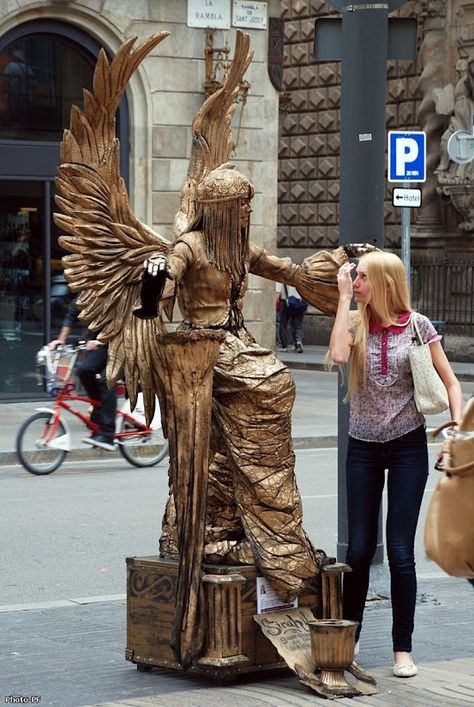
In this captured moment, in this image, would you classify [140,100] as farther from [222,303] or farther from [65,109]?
[222,303]

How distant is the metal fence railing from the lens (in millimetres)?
26234

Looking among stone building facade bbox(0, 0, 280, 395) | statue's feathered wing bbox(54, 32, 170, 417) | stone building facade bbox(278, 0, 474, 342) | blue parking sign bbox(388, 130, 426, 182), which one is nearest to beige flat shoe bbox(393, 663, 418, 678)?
statue's feathered wing bbox(54, 32, 170, 417)

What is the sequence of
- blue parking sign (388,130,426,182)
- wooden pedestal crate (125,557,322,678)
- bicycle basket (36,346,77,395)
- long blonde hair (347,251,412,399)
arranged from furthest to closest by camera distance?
blue parking sign (388,130,426,182) → bicycle basket (36,346,77,395) → long blonde hair (347,251,412,399) → wooden pedestal crate (125,557,322,678)

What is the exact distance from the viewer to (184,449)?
5984 millimetres

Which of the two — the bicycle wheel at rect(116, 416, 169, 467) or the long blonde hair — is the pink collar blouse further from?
the bicycle wheel at rect(116, 416, 169, 467)

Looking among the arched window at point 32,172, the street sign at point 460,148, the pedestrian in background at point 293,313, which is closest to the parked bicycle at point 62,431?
the arched window at point 32,172

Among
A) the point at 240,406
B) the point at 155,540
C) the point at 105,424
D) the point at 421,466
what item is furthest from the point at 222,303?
the point at 105,424

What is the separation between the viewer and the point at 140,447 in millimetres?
14070

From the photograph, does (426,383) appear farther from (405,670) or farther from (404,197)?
(404,197)

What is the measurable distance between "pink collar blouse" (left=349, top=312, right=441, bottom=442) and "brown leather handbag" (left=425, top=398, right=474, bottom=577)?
1.56 m

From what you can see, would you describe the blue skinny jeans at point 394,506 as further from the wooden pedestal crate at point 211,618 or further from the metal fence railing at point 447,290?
the metal fence railing at point 447,290

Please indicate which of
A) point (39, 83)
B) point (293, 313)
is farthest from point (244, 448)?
point (293, 313)

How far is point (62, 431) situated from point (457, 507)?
9.28m

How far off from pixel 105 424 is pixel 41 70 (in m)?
6.25
